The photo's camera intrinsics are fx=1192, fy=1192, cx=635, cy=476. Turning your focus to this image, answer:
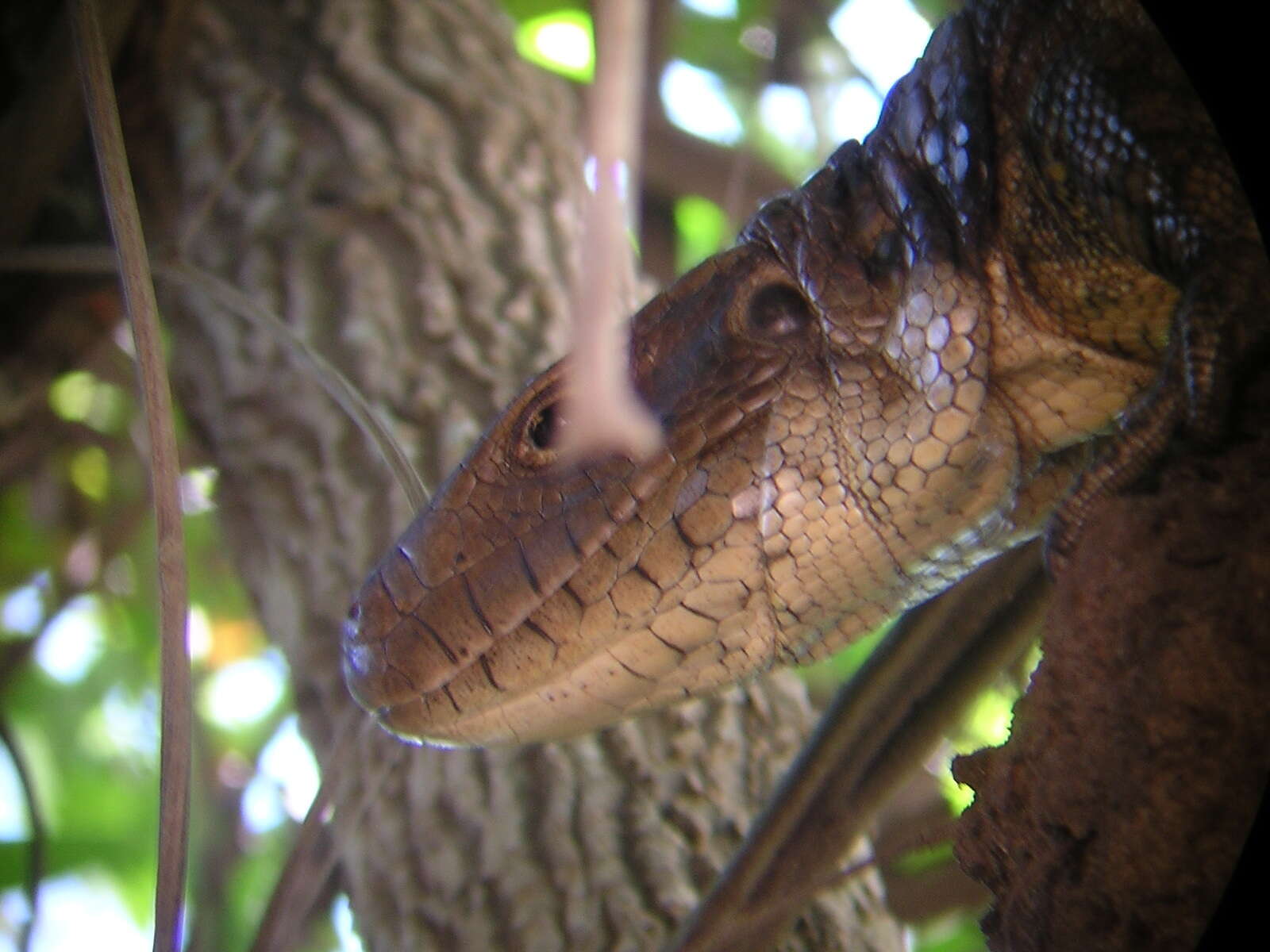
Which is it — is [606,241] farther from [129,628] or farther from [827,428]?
[129,628]

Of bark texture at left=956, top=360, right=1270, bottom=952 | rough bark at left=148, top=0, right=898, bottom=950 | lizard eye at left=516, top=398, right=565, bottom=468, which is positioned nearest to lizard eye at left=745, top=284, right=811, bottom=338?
lizard eye at left=516, top=398, right=565, bottom=468

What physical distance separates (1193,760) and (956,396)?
1.37 ft

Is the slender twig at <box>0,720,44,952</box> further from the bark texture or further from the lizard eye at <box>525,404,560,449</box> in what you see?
the bark texture

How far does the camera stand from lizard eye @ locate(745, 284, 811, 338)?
108 centimetres

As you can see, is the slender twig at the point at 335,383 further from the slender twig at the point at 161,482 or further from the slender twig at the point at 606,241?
the slender twig at the point at 606,241

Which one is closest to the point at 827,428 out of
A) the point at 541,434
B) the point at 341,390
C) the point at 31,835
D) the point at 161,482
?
the point at 541,434

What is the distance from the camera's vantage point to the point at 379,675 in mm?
1107

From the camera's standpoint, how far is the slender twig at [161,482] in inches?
30.5

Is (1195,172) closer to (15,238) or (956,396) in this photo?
(956,396)

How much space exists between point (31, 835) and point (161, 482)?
929 mm

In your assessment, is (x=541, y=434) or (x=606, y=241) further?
(x=541, y=434)

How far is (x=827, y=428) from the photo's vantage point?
3.38ft

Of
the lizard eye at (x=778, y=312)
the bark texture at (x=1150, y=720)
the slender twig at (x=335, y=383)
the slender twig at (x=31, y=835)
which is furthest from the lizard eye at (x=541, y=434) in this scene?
the slender twig at (x=31, y=835)

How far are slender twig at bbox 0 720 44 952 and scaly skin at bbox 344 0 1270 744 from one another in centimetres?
58
